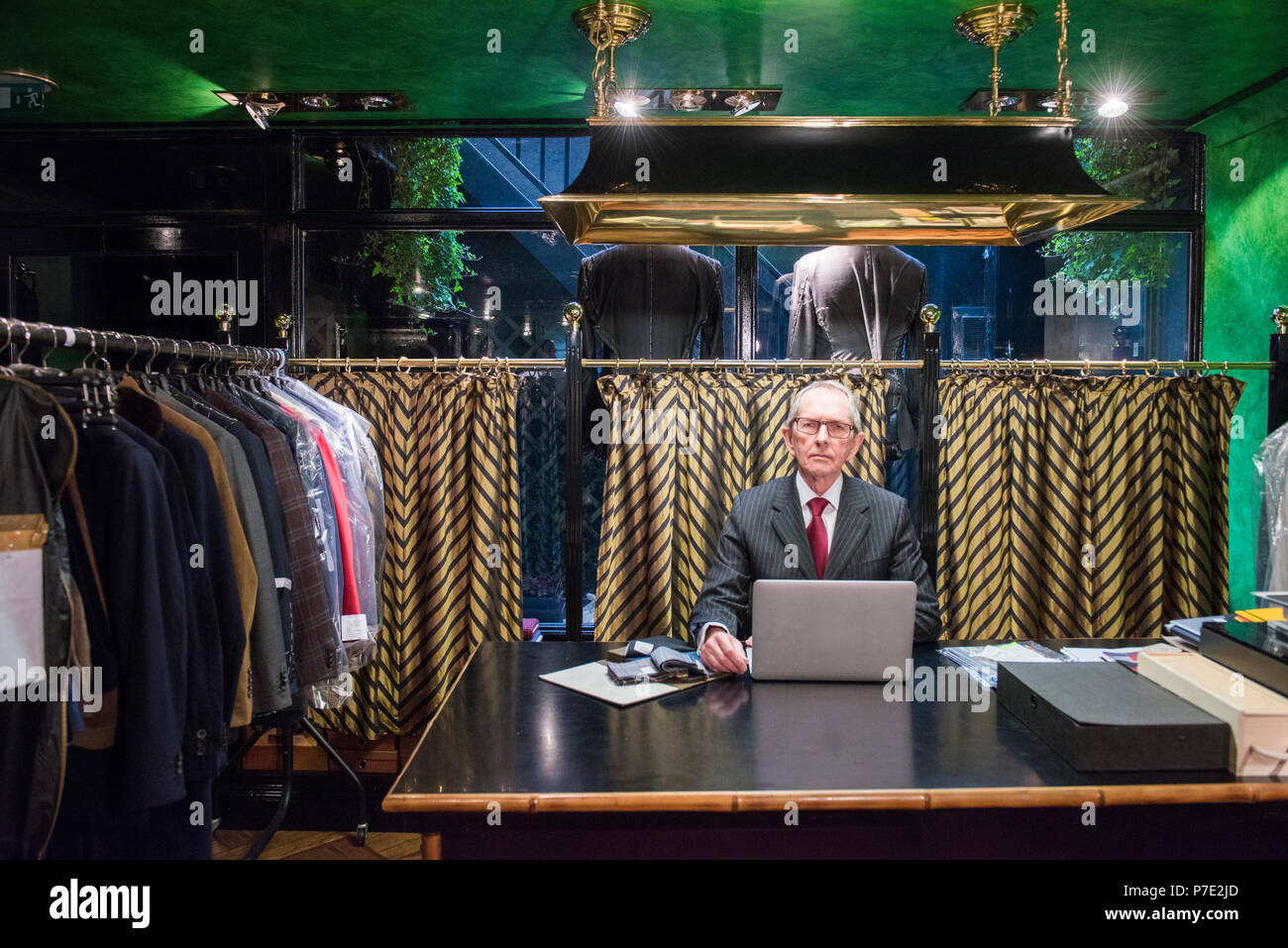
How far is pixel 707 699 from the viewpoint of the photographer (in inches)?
77.0

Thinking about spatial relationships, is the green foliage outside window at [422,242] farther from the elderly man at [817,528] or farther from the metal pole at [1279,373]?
the metal pole at [1279,373]

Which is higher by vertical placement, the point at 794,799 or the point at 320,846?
the point at 794,799

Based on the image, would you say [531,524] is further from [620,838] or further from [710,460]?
[620,838]

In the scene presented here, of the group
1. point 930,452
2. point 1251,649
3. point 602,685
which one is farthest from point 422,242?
point 1251,649

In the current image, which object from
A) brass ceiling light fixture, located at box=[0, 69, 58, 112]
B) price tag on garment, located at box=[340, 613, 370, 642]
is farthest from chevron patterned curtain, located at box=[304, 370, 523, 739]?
brass ceiling light fixture, located at box=[0, 69, 58, 112]

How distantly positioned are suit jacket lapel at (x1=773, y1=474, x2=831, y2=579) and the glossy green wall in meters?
1.96

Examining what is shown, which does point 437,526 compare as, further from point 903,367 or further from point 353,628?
point 903,367

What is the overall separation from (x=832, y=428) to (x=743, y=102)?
4.97 ft

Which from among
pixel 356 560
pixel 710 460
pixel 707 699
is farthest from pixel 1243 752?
pixel 356 560

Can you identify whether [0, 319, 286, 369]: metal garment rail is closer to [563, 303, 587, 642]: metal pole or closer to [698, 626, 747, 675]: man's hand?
[563, 303, 587, 642]: metal pole

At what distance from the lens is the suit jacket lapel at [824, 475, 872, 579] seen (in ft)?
8.71

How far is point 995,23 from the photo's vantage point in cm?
267

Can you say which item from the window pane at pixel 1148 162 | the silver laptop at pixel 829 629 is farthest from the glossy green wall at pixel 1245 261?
the silver laptop at pixel 829 629
